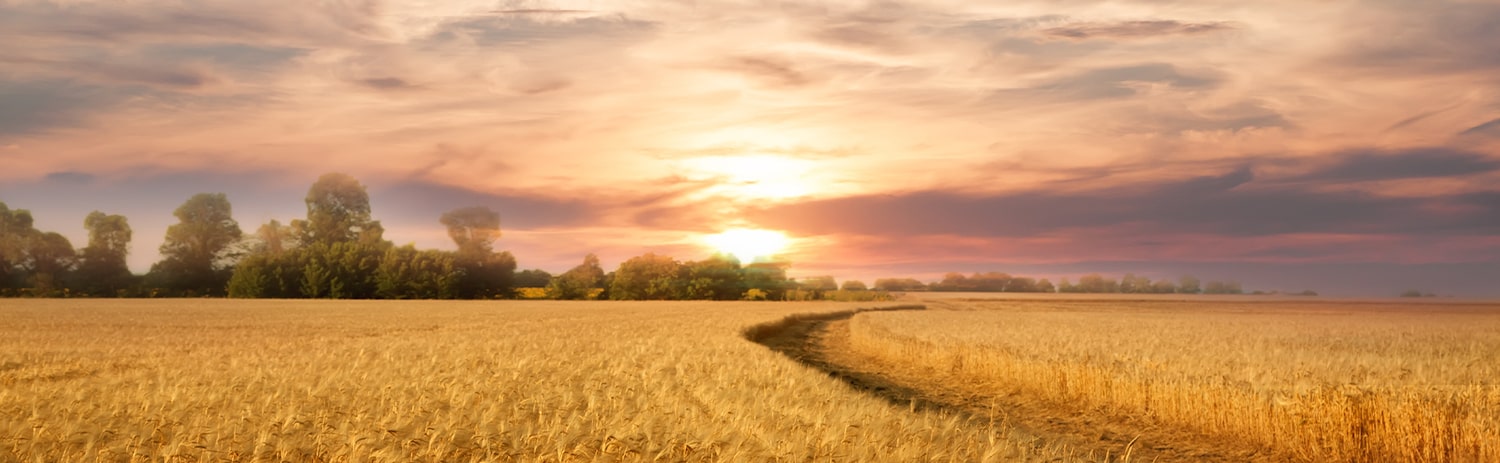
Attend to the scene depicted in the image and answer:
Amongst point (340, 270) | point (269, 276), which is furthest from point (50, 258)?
point (340, 270)

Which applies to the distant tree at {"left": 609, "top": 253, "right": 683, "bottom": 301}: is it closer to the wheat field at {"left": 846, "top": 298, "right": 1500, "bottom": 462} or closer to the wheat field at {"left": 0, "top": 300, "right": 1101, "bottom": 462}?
the wheat field at {"left": 846, "top": 298, "right": 1500, "bottom": 462}

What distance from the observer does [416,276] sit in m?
84.2

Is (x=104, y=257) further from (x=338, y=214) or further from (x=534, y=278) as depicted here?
(x=534, y=278)

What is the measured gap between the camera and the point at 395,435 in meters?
7.37

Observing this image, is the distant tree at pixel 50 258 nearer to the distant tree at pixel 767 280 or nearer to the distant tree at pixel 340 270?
the distant tree at pixel 340 270

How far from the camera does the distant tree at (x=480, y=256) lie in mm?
87500

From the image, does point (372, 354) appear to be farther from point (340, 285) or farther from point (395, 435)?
point (340, 285)

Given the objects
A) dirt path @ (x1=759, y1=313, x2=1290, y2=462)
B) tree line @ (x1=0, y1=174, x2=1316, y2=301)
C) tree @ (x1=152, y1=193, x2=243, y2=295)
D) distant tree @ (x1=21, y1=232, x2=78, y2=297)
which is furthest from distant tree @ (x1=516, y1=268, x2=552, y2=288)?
dirt path @ (x1=759, y1=313, x2=1290, y2=462)

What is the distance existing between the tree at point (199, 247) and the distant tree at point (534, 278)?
2885 cm

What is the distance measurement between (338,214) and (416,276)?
68.8ft

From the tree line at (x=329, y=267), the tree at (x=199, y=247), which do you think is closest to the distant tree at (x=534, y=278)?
the tree line at (x=329, y=267)

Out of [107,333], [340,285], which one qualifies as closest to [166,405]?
[107,333]

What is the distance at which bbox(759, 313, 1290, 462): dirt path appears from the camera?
11.7m

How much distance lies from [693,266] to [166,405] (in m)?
87.3
